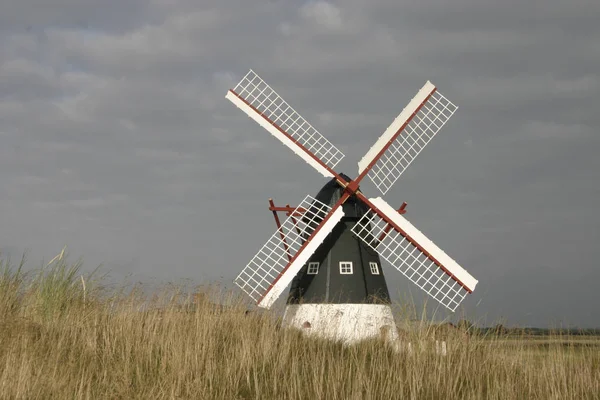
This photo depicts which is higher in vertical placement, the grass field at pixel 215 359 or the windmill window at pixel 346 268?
the windmill window at pixel 346 268

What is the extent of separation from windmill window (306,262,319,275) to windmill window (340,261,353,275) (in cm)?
64

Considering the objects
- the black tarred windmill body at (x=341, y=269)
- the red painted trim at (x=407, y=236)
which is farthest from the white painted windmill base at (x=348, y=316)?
the red painted trim at (x=407, y=236)

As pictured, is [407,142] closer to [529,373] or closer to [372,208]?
[372,208]

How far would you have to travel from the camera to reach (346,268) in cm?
1642

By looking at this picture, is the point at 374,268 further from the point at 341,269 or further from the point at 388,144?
the point at 388,144

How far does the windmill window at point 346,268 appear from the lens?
16.4 m

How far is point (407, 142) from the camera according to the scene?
1795 centimetres

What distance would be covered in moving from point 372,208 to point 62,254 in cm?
785

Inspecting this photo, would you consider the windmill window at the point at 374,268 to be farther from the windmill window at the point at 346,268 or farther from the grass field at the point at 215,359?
the grass field at the point at 215,359

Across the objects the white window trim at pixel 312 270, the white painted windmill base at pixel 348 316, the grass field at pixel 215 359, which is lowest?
the grass field at pixel 215 359

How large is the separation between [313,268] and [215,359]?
7603mm

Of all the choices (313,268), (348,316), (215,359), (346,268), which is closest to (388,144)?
(346,268)

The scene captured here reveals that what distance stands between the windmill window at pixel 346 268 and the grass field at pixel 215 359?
181 inches

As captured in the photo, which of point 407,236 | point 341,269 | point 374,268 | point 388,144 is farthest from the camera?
point 388,144
